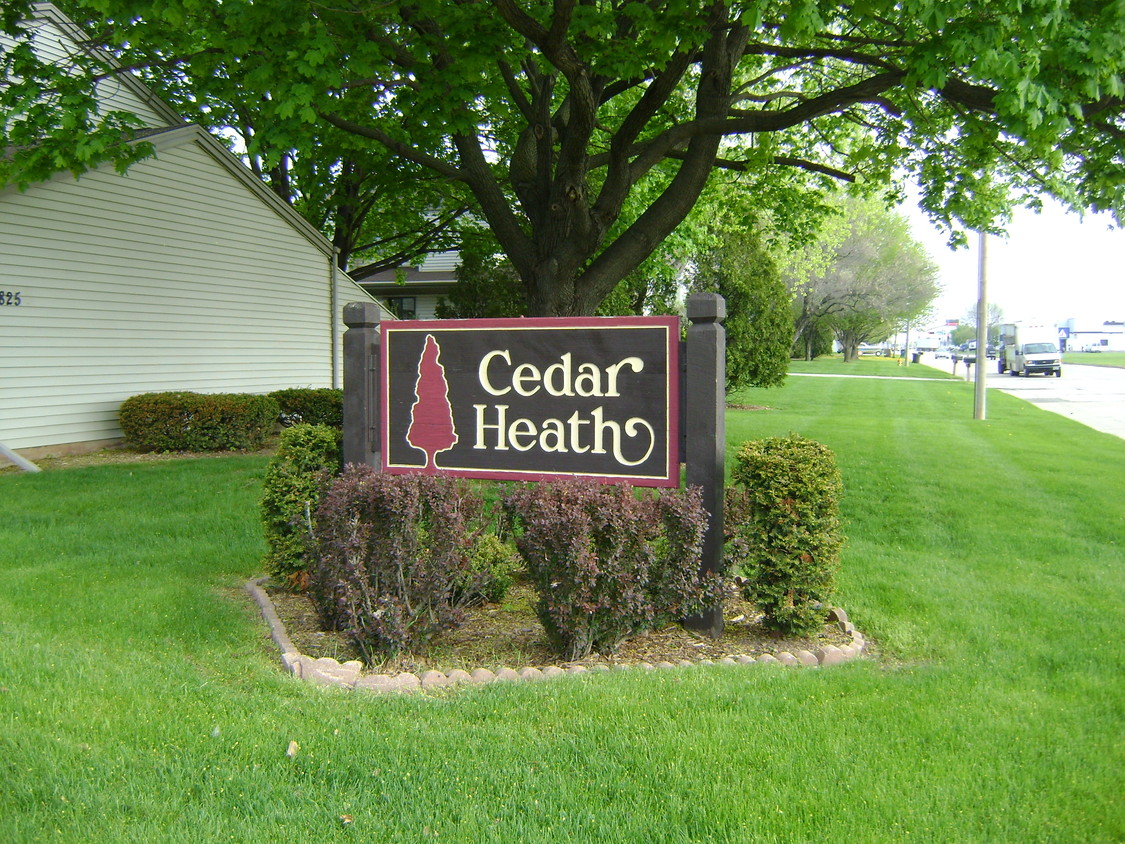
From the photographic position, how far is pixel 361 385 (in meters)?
5.68

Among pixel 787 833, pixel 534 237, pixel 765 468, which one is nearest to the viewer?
pixel 787 833

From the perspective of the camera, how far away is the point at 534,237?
10328 mm

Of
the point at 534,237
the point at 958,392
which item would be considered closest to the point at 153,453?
the point at 534,237

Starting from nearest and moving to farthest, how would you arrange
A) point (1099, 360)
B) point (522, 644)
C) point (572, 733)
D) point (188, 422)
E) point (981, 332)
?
point (572, 733) < point (522, 644) < point (188, 422) < point (981, 332) < point (1099, 360)

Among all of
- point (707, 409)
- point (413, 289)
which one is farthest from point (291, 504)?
point (413, 289)

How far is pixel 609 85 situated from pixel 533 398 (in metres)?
7.45

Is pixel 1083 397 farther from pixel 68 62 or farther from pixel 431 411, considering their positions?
pixel 431 411

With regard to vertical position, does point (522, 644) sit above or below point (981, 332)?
below

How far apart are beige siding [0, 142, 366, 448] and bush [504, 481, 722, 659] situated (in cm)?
1013

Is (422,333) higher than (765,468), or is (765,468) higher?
(422,333)

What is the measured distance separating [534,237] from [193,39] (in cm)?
535

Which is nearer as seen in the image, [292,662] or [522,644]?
[292,662]

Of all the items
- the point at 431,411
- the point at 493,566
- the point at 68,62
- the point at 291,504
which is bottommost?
the point at 493,566

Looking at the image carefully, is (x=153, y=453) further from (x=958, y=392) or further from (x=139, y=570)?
(x=958, y=392)
